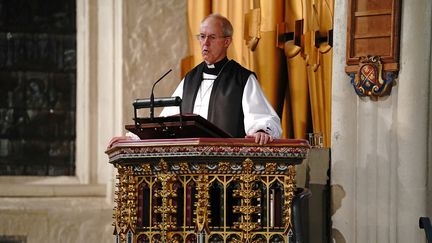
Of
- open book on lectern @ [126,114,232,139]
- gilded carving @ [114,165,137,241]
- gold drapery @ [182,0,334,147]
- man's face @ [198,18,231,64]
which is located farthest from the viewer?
gold drapery @ [182,0,334,147]

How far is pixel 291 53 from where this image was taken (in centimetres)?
749

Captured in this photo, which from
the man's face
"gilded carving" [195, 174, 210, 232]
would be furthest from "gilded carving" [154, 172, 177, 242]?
the man's face

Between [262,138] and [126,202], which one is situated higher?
[262,138]

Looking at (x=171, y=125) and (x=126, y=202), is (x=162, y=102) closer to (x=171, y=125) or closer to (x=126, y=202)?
(x=171, y=125)

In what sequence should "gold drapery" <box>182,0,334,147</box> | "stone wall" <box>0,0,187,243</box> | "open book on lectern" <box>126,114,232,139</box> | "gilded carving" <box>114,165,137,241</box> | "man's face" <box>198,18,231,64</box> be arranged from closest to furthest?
1. "open book on lectern" <box>126,114,232,139</box>
2. "gilded carving" <box>114,165,137,241</box>
3. "man's face" <box>198,18,231,64</box>
4. "gold drapery" <box>182,0,334,147</box>
5. "stone wall" <box>0,0,187,243</box>

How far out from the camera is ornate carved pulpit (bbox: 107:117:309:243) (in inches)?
221

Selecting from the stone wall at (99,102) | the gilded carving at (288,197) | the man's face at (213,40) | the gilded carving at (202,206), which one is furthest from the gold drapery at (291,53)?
the gilded carving at (202,206)

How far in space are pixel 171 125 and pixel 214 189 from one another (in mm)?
400

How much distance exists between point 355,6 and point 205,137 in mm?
1537

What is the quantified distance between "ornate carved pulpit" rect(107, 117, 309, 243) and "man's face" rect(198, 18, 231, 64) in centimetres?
91

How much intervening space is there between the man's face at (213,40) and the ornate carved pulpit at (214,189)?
0.91 metres

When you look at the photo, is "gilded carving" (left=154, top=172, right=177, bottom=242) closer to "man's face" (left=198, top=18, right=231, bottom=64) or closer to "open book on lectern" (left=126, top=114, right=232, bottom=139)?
"open book on lectern" (left=126, top=114, right=232, bottom=139)

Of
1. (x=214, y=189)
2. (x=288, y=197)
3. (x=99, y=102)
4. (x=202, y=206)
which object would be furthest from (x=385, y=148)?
(x=99, y=102)

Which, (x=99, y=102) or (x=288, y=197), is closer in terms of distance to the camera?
(x=288, y=197)
